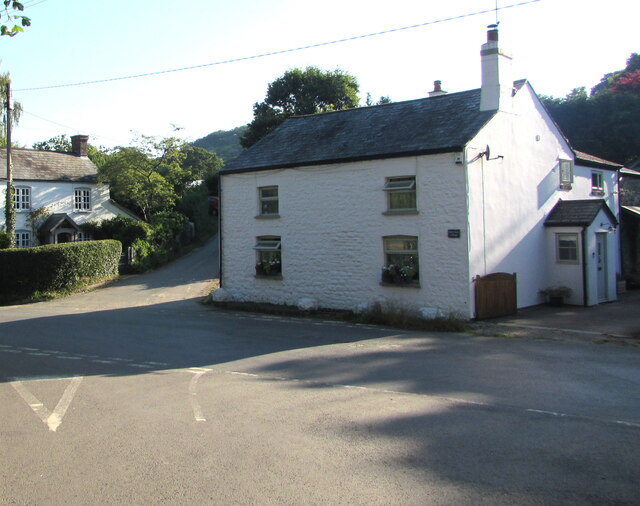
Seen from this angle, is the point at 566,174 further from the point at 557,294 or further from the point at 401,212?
the point at 401,212

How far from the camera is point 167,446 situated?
6.56 metres

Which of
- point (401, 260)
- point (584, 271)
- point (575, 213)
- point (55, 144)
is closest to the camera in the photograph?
point (401, 260)

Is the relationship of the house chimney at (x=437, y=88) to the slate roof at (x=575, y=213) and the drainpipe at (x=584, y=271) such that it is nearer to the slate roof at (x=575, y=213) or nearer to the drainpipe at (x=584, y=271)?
the slate roof at (x=575, y=213)

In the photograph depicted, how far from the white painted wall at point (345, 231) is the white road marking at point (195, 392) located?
8.36m

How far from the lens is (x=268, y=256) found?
2155 cm

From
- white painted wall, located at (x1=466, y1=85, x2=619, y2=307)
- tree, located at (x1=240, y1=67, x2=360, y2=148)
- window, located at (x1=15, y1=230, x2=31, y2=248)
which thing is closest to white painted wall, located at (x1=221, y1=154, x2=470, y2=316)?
white painted wall, located at (x1=466, y1=85, x2=619, y2=307)

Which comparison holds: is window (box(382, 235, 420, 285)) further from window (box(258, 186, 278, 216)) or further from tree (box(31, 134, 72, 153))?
tree (box(31, 134, 72, 153))

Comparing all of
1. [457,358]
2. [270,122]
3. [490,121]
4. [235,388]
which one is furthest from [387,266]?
[270,122]

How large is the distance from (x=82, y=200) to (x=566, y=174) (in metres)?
29.8

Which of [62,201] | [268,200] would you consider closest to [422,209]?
[268,200]

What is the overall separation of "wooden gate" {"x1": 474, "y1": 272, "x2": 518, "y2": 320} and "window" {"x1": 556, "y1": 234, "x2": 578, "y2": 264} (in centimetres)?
280

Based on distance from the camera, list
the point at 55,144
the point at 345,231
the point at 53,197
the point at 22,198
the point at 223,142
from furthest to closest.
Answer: the point at 223,142 < the point at 55,144 < the point at 53,197 < the point at 22,198 < the point at 345,231

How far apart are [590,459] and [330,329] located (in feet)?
34.6

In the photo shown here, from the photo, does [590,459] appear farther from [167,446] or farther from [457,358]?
[457,358]
